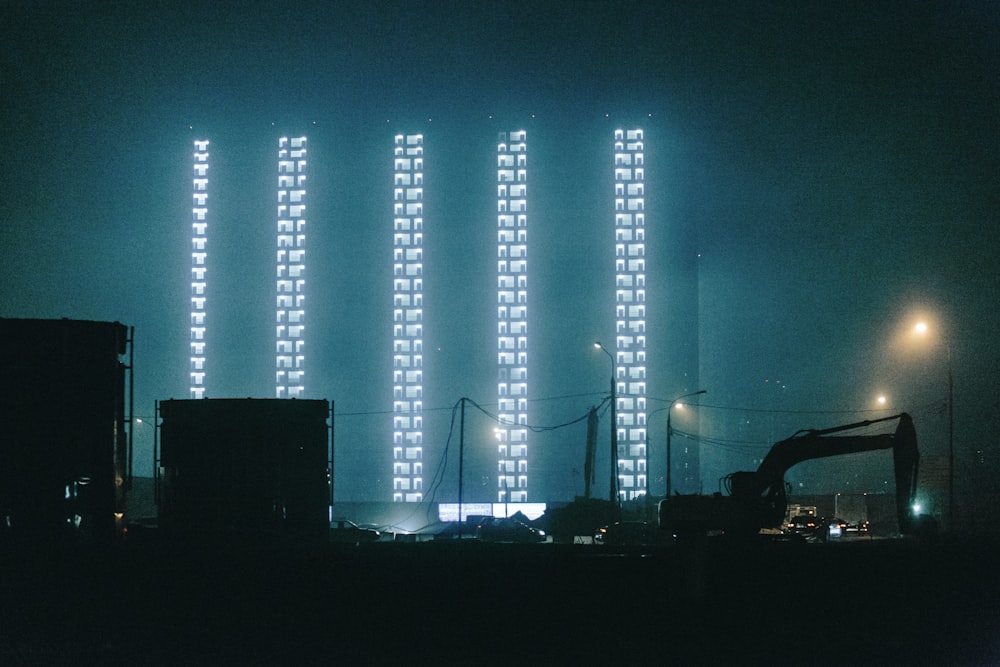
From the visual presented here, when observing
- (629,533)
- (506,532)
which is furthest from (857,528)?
(506,532)

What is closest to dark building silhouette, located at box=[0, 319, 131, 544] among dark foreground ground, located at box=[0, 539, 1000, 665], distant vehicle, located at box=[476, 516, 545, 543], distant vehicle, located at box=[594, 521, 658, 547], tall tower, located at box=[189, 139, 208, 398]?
dark foreground ground, located at box=[0, 539, 1000, 665]

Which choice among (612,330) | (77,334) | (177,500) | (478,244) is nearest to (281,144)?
(478,244)

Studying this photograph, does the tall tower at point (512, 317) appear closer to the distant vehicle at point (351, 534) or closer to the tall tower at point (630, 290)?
the tall tower at point (630, 290)

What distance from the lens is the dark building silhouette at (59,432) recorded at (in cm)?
1454

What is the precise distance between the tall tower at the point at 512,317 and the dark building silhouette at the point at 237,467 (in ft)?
237

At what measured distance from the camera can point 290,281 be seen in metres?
97.6

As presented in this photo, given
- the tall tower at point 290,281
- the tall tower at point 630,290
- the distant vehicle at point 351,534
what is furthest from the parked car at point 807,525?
the tall tower at point 290,281

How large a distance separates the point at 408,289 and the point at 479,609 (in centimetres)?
8565

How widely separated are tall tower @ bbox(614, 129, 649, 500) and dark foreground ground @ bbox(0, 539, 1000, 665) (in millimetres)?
81325

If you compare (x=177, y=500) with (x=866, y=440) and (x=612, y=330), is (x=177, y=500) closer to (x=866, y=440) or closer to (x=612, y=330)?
(x=866, y=440)

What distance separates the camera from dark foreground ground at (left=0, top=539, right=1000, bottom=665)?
40.9 ft

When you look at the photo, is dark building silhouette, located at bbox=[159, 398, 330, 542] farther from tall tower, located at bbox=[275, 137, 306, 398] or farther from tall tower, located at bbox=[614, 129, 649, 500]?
tall tower, located at bbox=[275, 137, 306, 398]

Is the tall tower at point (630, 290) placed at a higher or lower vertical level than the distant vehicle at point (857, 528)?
higher

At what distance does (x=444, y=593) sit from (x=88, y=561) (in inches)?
196
